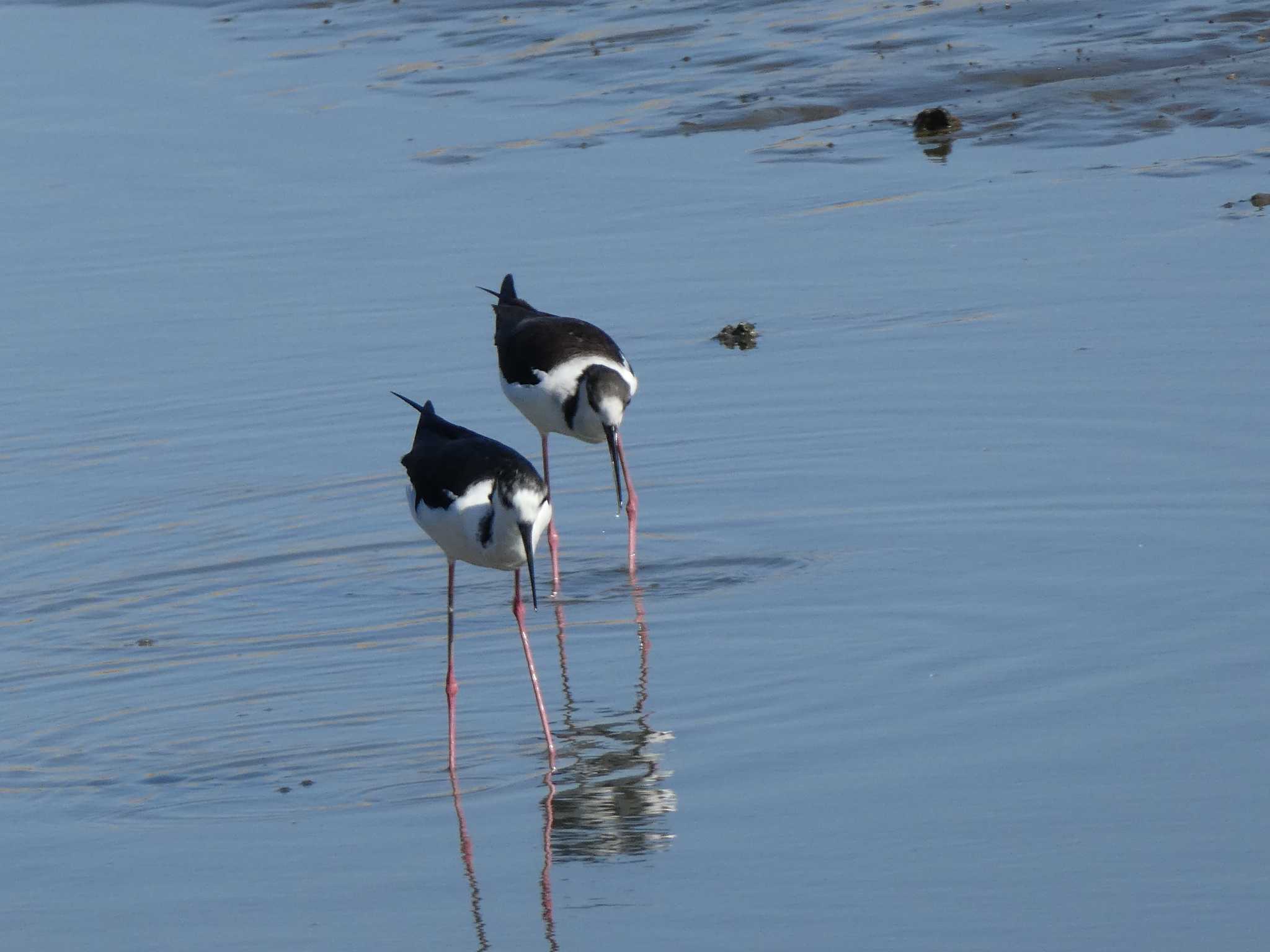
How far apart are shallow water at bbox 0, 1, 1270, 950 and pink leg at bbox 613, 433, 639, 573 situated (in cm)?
8

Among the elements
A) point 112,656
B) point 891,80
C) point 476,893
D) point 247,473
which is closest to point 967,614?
point 476,893

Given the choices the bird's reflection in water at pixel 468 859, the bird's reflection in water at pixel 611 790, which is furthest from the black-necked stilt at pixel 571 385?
the bird's reflection in water at pixel 468 859

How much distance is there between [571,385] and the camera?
8.40m

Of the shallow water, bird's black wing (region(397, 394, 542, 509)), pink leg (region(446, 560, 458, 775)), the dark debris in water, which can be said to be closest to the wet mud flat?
the shallow water

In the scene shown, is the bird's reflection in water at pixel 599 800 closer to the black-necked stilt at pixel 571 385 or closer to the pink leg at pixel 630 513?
the pink leg at pixel 630 513

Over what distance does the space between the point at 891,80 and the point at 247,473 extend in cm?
848

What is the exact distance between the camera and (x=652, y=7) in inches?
793

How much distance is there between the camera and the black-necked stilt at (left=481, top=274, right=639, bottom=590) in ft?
27.0

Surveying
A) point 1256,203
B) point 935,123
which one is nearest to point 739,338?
point 1256,203

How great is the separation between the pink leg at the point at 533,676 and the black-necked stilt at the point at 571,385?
111 cm

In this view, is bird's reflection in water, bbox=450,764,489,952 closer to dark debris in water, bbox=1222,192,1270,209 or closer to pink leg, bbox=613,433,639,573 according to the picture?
pink leg, bbox=613,433,639,573

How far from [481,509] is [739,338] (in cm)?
411

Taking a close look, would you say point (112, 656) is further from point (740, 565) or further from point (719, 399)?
point (719, 399)

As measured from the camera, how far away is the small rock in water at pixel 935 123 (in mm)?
14430
